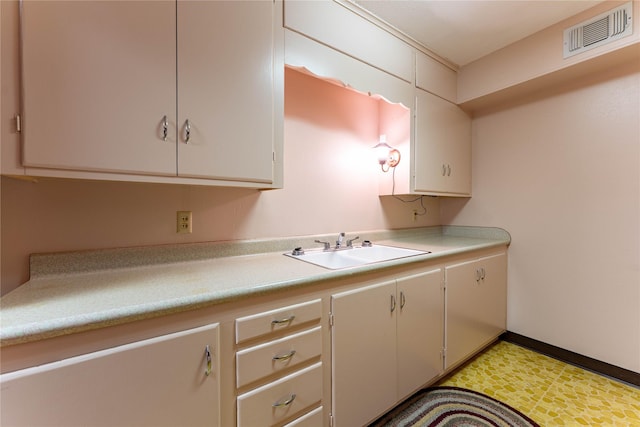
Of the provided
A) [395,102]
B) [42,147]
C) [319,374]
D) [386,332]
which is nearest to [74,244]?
[42,147]

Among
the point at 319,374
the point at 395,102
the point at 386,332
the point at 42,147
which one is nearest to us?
the point at 42,147

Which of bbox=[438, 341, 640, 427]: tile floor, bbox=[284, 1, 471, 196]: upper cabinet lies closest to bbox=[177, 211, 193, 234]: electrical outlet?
bbox=[284, 1, 471, 196]: upper cabinet

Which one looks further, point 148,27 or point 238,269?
point 238,269

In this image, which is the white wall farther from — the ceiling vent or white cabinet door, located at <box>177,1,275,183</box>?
white cabinet door, located at <box>177,1,275,183</box>

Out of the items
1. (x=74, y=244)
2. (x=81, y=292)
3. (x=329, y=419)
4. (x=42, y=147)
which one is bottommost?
(x=329, y=419)

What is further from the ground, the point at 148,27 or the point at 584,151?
the point at 148,27

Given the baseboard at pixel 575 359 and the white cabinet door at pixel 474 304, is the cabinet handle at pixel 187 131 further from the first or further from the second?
the baseboard at pixel 575 359

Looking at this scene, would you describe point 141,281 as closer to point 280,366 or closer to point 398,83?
point 280,366

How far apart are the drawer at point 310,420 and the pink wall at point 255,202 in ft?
3.06

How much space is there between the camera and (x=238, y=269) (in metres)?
1.23

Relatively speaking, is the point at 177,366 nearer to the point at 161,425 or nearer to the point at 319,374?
the point at 161,425

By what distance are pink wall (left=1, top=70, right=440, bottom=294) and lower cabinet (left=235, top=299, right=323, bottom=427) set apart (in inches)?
26.5

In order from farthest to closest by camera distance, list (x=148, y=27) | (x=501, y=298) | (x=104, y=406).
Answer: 1. (x=501, y=298)
2. (x=148, y=27)
3. (x=104, y=406)

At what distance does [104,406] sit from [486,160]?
2.98 m
